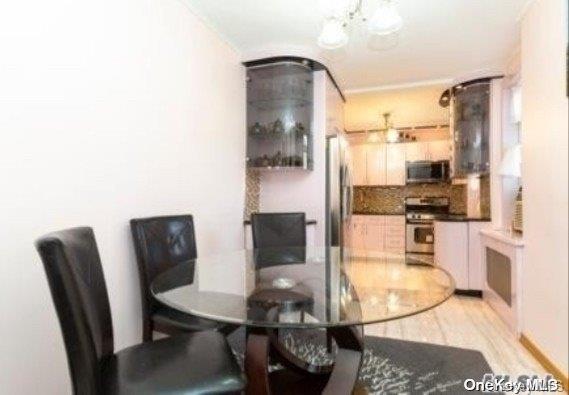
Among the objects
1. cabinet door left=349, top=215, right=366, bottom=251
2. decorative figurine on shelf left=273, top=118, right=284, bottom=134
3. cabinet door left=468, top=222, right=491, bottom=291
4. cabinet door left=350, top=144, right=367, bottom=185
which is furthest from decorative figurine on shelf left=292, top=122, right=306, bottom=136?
cabinet door left=349, top=215, right=366, bottom=251

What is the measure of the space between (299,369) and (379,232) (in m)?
3.87

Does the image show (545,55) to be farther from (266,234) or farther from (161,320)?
(161,320)

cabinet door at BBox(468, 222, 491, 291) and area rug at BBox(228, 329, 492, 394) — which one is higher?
cabinet door at BBox(468, 222, 491, 291)

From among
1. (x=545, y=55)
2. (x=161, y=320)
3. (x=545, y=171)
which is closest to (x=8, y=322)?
(x=161, y=320)

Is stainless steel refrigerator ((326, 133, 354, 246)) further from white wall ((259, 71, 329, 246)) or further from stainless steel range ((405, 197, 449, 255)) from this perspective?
stainless steel range ((405, 197, 449, 255))

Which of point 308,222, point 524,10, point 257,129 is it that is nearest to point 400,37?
point 524,10

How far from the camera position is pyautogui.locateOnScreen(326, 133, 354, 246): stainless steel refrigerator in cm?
343

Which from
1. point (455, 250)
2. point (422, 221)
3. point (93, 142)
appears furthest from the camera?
point (422, 221)

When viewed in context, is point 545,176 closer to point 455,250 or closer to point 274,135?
point 455,250

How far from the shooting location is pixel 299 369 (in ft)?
6.12

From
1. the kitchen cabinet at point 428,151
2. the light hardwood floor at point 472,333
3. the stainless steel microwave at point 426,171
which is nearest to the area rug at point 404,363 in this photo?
the light hardwood floor at point 472,333

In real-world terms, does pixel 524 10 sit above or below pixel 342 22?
above

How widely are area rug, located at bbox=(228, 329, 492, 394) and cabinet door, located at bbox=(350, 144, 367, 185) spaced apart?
349 cm

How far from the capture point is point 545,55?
2020mm
